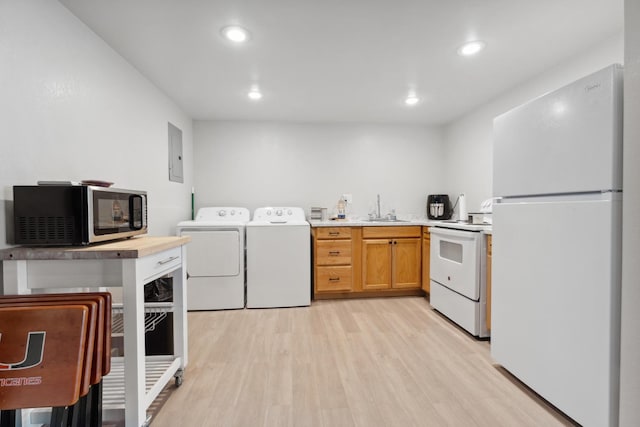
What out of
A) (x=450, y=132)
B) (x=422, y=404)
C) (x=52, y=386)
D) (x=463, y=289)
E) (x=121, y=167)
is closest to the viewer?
(x=52, y=386)

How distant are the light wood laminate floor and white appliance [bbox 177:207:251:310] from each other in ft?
0.92

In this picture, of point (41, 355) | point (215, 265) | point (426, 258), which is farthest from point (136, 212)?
point (426, 258)

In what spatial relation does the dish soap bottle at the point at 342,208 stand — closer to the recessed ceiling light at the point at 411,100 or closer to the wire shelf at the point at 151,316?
the recessed ceiling light at the point at 411,100

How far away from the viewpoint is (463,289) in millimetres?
2277

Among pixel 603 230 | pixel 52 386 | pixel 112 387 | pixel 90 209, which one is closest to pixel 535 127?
pixel 603 230

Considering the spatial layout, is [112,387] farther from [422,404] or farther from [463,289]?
[463,289]

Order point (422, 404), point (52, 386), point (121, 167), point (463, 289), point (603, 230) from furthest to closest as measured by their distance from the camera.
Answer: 1. point (463, 289)
2. point (121, 167)
3. point (422, 404)
4. point (603, 230)
5. point (52, 386)

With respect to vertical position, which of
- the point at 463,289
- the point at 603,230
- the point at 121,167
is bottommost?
the point at 463,289

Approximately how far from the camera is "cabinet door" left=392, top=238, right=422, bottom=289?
3.15m

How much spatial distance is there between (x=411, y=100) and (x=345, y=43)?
1.29 m

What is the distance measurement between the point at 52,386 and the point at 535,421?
1884 mm

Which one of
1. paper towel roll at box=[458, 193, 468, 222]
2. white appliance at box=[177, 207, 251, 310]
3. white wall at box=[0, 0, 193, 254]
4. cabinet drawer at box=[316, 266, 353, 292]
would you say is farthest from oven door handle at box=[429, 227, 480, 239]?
white wall at box=[0, 0, 193, 254]

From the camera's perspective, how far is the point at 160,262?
1.35m

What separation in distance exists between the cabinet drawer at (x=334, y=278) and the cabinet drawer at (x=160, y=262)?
172 centimetres
